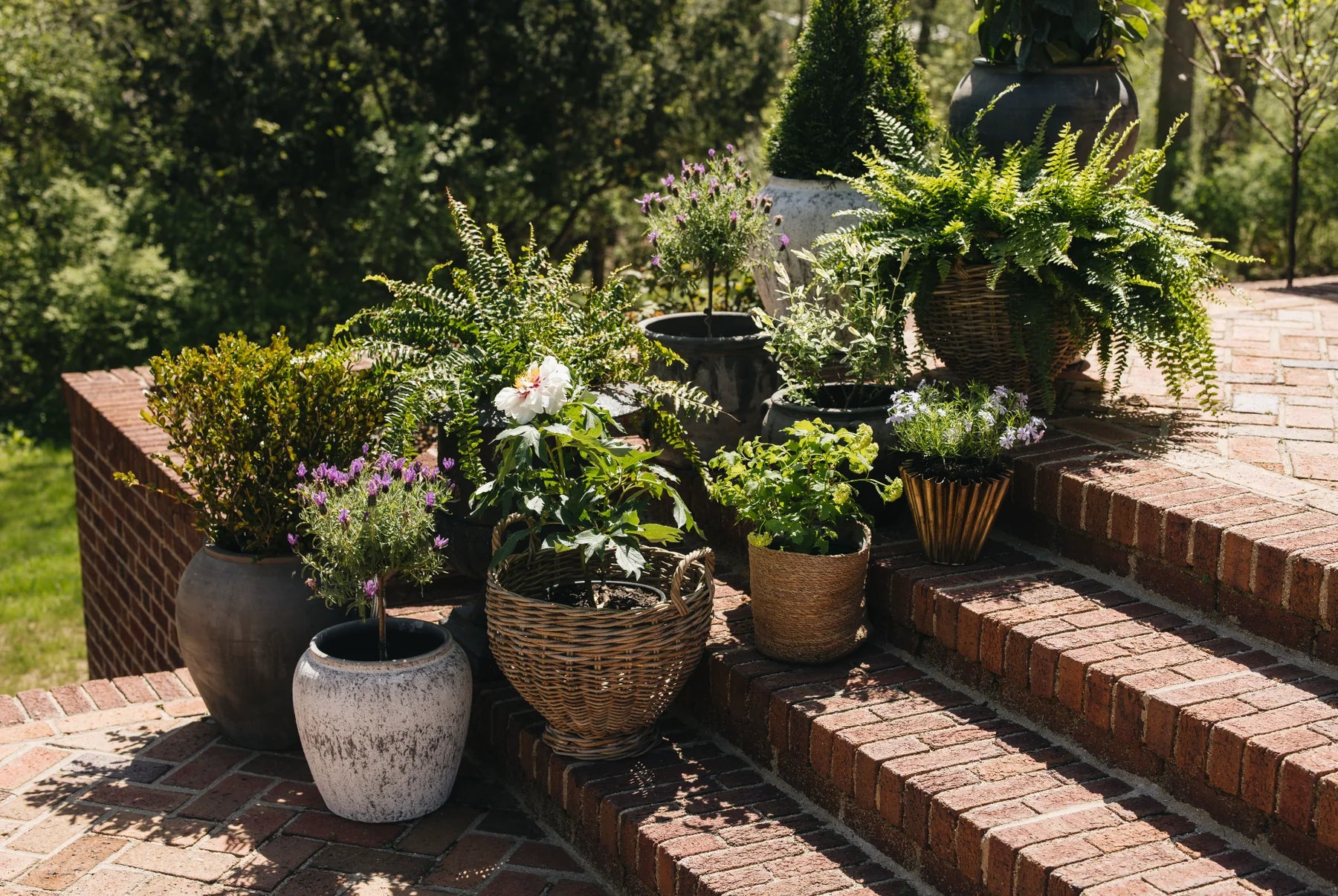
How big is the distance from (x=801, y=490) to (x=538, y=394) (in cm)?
75

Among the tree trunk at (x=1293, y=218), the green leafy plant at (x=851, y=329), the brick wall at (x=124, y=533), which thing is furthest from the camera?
the tree trunk at (x=1293, y=218)

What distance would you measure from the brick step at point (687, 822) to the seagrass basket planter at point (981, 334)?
1.50 metres

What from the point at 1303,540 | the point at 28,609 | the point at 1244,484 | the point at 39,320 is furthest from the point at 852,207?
the point at 39,320

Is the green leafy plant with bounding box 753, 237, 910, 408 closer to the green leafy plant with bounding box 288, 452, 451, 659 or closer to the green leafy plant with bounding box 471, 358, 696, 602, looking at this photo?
the green leafy plant with bounding box 471, 358, 696, 602

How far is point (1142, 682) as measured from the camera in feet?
10.00

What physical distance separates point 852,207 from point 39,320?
31.5 ft

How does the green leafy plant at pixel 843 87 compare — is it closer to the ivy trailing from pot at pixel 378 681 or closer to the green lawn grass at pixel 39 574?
the ivy trailing from pot at pixel 378 681

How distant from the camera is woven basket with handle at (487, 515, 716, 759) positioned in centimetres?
331

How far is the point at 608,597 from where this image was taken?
150 inches

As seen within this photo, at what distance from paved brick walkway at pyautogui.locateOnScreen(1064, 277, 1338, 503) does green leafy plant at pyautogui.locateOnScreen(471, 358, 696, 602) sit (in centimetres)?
162

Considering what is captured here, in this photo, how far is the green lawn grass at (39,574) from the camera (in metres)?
7.32

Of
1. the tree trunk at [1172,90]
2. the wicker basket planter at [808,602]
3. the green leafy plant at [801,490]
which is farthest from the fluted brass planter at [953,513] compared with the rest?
the tree trunk at [1172,90]

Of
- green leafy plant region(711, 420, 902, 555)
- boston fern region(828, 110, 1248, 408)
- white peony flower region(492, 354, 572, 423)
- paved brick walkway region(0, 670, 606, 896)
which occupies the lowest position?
paved brick walkway region(0, 670, 606, 896)

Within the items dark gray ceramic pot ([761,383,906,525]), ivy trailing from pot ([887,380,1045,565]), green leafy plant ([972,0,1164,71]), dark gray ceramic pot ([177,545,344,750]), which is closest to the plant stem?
dark gray ceramic pot ([177,545,344,750])
